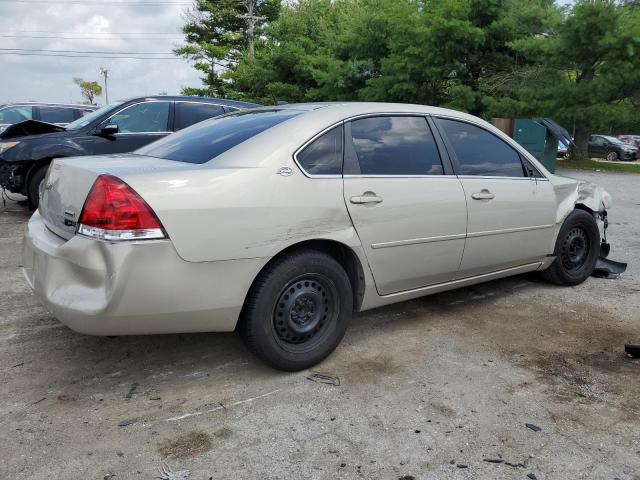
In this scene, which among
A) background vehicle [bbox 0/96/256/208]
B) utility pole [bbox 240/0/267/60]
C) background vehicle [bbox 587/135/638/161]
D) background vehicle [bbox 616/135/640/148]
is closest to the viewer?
background vehicle [bbox 0/96/256/208]

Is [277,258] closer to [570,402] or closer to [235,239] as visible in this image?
[235,239]

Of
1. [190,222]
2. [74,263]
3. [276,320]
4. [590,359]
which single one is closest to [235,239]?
[190,222]

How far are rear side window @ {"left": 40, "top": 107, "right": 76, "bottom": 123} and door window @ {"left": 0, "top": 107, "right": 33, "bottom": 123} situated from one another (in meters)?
0.29

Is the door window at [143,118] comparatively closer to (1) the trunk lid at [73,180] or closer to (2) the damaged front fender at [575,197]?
(1) the trunk lid at [73,180]

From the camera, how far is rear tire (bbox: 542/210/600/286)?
4.88 metres

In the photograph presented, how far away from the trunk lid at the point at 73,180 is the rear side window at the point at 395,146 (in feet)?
3.73

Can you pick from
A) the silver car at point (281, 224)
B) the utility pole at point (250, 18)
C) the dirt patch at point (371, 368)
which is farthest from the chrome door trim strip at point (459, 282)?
the utility pole at point (250, 18)

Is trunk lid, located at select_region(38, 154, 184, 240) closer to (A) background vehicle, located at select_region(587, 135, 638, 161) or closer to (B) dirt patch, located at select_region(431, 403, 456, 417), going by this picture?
(B) dirt patch, located at select_region(431, 403, 456, 417)

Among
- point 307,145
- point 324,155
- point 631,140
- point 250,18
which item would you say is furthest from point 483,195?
point 250,18

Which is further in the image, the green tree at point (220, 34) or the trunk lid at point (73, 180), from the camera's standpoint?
the green tree at point (220, 34)

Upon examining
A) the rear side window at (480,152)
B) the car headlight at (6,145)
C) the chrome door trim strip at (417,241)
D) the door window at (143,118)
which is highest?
the door window at (143,118)

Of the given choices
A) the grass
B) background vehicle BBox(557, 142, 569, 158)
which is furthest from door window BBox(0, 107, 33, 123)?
background vehicle BBox(557, 142, 569, 158)

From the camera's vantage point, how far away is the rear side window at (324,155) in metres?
3.24

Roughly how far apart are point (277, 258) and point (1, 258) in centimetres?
423
